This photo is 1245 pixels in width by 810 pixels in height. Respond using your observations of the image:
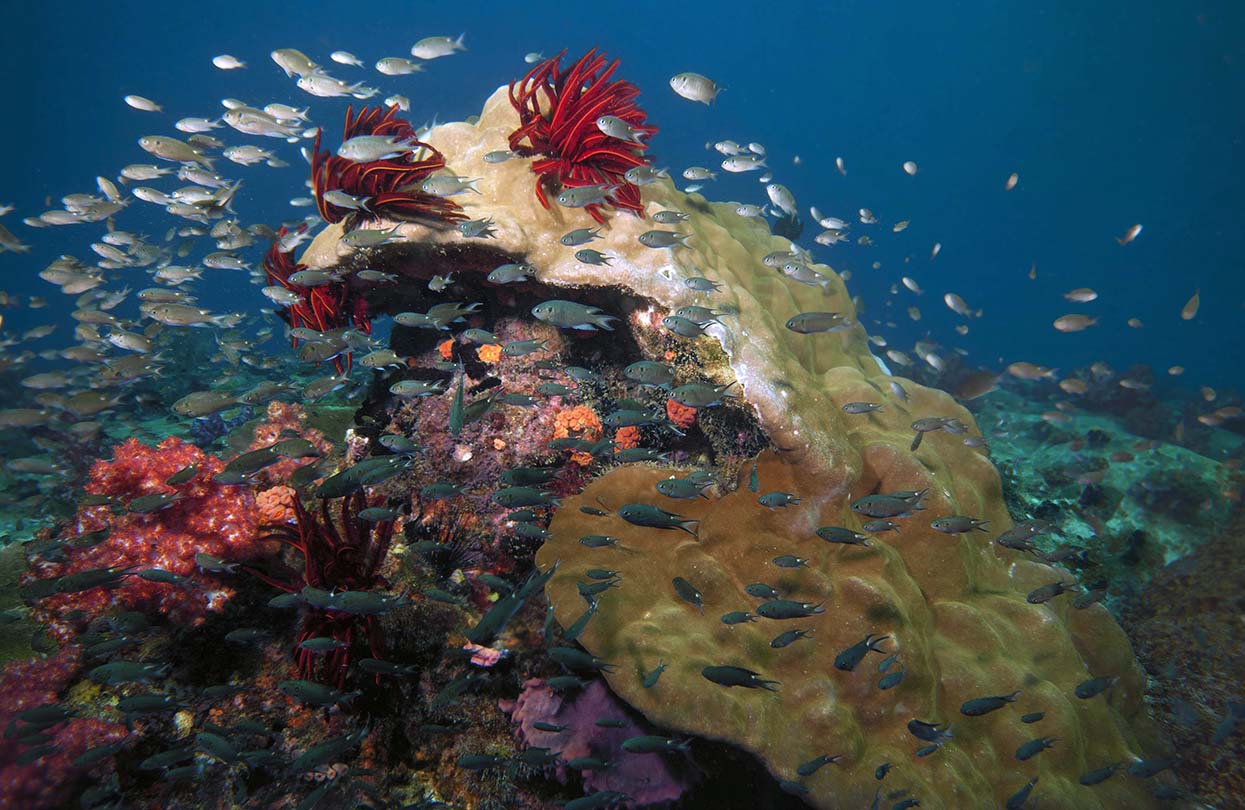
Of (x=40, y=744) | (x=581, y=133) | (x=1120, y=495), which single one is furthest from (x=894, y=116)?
(x=40, y=744)

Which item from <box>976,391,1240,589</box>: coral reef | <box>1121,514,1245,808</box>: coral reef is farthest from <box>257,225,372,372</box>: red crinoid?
<box>976,391,1240,589</box>: coral reef

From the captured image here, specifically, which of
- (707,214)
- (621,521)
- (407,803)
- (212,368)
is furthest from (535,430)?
(212,368)

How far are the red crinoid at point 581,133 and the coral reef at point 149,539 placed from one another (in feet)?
14.9

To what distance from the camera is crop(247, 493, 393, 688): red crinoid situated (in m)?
4.07

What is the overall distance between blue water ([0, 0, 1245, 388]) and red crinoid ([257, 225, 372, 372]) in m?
42.6

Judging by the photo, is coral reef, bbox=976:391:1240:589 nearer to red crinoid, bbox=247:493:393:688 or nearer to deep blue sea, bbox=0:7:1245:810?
deep blue sea, bbox=0:7:1245:810

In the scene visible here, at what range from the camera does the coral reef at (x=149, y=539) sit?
4.34 metres

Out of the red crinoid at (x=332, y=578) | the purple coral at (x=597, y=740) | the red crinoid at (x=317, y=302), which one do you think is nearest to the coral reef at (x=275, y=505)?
the red crinoid at (x=332, y=578)

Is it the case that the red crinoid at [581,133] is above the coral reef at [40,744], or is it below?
above

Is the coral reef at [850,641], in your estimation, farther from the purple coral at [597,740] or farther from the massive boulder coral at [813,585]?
the purple coral at [597,740]

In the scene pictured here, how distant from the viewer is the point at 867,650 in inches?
165

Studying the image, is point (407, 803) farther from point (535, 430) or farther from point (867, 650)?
point (867, 650)

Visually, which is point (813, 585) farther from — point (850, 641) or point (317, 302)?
point (317, 302)

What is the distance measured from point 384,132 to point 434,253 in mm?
1773
